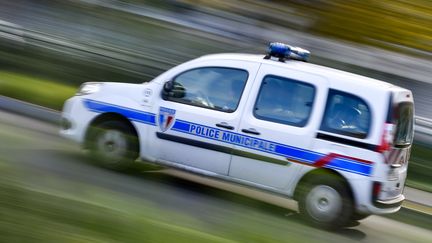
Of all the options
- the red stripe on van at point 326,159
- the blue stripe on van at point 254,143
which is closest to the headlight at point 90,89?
the blue stripe on van at point 254,143

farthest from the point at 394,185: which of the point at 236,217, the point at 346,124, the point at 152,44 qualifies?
the point at 152,44

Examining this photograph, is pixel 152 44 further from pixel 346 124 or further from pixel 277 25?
pixel 346 124

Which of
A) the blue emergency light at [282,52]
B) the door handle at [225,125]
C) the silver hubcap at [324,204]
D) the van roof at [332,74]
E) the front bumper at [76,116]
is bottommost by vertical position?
the silver hubcap at [324,204]

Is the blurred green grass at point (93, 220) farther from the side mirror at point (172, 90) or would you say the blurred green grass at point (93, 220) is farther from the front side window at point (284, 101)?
the side mirror at point (172, 90)

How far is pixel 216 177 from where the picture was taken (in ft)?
26.7

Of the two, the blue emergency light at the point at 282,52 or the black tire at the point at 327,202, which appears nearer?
the black tire at the point at 327,202

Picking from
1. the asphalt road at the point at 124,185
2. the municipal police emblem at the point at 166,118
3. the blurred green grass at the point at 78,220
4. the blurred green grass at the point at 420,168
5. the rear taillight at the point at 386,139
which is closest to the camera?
the blurred green grass at the point at 78,220

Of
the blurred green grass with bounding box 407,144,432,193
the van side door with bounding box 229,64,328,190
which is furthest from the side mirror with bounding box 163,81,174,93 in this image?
the blurred green grass with bounding box 407,144,432,193

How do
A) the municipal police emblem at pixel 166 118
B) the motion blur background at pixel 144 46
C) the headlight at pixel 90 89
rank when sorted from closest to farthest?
the municipal police emblem at pixel 166 118, the headlight at pixel 90 89, the motion blur background at pixel 144 46

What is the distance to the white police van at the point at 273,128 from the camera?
7.61 m

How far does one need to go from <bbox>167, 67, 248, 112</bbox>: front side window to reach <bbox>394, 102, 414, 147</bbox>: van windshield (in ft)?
4.92

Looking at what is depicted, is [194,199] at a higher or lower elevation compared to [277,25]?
lower

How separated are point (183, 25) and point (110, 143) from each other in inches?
316

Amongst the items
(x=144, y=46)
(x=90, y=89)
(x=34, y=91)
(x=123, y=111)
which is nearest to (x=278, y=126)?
(x=123, y=111)
